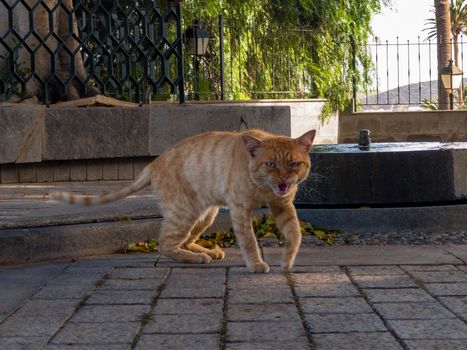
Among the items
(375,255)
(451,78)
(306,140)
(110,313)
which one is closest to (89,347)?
(110,313)

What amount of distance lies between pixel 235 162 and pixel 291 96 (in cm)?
1556

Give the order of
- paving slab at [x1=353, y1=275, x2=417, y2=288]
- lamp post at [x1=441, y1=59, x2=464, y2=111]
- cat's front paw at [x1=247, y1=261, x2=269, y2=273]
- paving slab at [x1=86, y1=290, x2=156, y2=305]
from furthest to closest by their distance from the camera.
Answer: lamp post at [x1=441, y1=59, x2=464, y2=111] → cat's front paw at [x1=247, y1=261, x2=269, y2=273] → paving slab at [x1=353, y1=275, x2=417, y2=288] → paving slab at [x1=86, y1=290, x2=156, y2=305]

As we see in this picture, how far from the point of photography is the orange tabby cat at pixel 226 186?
5490 mm

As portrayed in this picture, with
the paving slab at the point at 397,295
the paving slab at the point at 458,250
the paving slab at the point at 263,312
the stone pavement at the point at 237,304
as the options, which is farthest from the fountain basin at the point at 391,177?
the paving slab at the point at 263,312

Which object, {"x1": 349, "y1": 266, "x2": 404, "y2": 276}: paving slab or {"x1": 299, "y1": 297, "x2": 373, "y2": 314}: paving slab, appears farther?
{"x1": 349, "y1": 266, "x2": 404, "y2": 276}: paving slab

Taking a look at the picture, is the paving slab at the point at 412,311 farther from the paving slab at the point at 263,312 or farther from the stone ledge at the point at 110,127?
the stone ledge at the point at 110,127

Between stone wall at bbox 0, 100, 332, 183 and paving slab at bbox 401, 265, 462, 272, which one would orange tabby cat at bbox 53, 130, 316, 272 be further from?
stone wall at bbox 0, 100, 332, 183

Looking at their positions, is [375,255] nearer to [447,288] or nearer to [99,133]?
[447,288]

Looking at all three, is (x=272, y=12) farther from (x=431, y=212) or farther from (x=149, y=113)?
(x=431, y=212)

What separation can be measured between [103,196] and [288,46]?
15403mm

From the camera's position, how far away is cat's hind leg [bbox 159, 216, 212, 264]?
5996 mm

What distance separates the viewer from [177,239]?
19.7ft

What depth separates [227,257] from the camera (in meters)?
6.35

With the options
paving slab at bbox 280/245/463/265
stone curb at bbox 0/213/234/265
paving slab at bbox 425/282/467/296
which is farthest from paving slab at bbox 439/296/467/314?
stone curb at bbox 0/213/234/265
